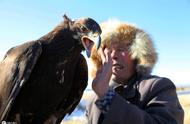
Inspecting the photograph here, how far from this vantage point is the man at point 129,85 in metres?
4.23

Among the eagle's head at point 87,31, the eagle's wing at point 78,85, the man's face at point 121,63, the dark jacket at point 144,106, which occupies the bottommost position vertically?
the eagle's wing at point 78,85

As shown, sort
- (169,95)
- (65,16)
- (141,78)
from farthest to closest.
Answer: (65,16), (141,78), (169,95)

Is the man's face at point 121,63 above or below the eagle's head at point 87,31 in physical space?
below

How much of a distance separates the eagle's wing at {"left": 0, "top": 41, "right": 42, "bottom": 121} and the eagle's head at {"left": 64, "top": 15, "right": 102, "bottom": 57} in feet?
1.88

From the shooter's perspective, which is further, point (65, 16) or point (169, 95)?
point (65, 16)

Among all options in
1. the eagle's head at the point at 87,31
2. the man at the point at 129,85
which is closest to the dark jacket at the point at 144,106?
the man at the point at 129,85

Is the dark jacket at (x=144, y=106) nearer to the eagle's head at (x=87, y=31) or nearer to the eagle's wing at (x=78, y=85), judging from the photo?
the eagle's head at (x=87, y=31)

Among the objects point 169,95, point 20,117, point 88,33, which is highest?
point 88,33

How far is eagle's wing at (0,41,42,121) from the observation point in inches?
213

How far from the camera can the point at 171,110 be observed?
4500 millimetres

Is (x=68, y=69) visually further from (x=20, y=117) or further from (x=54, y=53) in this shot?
(x=20, y=117)

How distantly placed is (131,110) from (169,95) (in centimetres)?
57

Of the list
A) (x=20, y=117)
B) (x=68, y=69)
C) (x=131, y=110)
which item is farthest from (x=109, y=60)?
(x=20, y=117)

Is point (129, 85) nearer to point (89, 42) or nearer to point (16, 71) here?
point (89, 42)
